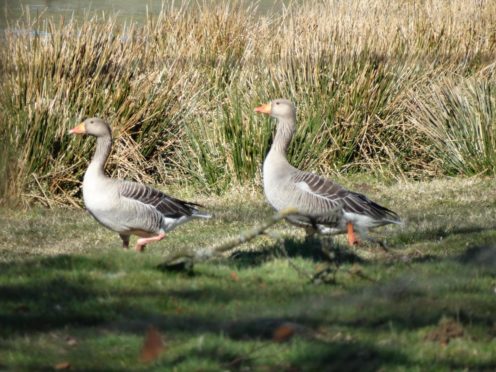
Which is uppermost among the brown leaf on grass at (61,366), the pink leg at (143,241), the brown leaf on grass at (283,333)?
the brown leaf on grass at (283,333)

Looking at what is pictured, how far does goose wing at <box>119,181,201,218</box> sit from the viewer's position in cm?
916

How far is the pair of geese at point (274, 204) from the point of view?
8.78 meters

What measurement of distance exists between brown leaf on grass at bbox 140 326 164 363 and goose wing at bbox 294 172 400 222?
383 centimetres

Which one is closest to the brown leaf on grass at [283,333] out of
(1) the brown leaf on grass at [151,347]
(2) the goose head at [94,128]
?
(1) the brown leaf on grass at [151,347]

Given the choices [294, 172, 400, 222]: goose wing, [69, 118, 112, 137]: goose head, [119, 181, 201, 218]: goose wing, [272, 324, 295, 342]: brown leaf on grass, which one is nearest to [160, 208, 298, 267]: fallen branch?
[272, 324, 295, 342]: brown leaf on grass

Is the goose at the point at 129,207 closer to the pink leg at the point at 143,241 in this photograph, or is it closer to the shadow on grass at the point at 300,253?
the pink leg at the point at 143,241

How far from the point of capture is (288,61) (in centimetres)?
1491

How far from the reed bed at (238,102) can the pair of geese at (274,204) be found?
3396mm

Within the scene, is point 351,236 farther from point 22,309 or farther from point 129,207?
point 22,309

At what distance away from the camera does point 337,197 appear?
9031 millimetres

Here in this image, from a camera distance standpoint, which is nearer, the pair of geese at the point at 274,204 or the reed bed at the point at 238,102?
the pair of geese at the point at 274,204

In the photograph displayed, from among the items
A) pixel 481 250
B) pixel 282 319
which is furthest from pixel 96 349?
pixel 481 250

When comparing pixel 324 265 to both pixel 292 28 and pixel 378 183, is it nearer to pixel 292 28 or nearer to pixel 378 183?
pixel 378 183

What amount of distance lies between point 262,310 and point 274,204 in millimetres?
3033
